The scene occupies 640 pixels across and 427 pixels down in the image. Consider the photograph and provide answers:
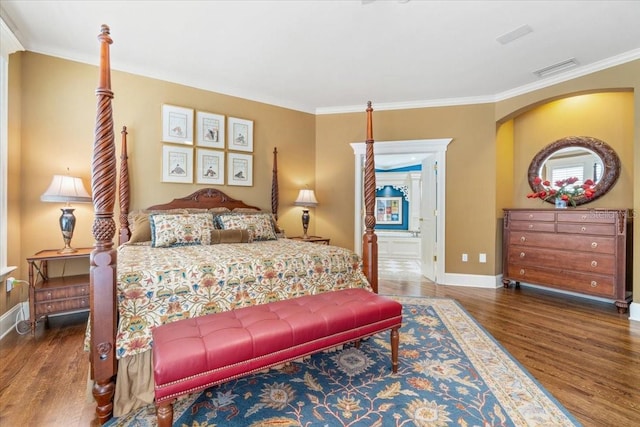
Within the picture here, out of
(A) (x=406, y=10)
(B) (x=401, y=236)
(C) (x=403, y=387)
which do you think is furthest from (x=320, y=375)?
(B) (x=401, y=236)

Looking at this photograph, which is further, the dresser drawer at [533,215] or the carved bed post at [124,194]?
the dresser drawer at [533,215]

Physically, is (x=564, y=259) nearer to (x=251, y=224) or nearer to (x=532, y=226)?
(x=532, y=226)

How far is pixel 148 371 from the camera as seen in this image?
1694 mm

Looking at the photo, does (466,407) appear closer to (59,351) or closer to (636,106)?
(59,351)

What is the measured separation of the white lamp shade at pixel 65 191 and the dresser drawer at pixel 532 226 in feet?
17.1

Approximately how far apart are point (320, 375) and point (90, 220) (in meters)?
2.96

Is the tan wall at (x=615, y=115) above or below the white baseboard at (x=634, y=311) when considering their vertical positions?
above

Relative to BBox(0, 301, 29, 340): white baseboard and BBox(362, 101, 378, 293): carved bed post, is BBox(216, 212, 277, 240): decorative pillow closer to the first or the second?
BBox(362, 101, 378, 293): carved bed post

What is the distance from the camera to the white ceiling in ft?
8.03

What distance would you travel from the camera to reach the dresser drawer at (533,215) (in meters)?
3.83

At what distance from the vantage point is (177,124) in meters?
3.73

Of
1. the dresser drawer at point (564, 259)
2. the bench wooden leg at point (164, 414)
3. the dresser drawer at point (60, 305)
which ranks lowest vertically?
the bench wooden leg at point (164, 414)

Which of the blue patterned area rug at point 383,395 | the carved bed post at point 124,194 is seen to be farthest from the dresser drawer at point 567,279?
A: the carved bed post at point 124,194

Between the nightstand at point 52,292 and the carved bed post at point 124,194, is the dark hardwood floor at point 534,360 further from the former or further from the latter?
the carved bed post at point 124,194
